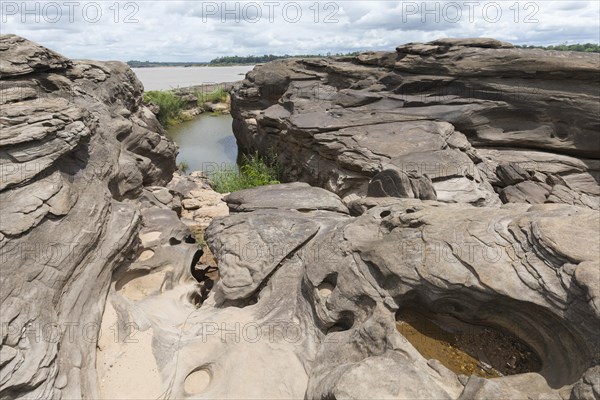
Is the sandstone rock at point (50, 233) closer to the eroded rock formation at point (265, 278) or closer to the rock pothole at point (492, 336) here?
the eroded rock formation at point (265, 278)

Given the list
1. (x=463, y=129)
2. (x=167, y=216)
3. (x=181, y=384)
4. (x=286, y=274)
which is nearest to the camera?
(x=181, y=384)

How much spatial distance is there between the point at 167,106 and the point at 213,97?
27.8 feet

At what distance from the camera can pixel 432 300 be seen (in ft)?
14.6

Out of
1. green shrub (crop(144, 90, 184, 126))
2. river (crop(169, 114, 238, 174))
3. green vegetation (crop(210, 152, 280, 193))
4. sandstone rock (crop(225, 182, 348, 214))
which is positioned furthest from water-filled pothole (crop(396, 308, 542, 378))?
green shrub (crop(144, 90, 184, 126))

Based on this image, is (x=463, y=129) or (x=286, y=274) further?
(x=463, y=129)

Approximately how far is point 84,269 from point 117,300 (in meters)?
0.65

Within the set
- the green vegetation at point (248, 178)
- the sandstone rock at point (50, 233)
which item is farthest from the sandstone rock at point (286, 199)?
the green vegetation at point (248, 178)

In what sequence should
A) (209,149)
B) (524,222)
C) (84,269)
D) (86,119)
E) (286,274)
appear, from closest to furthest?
(524,222) → (84,269) → (286,274) → (86,119) → (209,149)

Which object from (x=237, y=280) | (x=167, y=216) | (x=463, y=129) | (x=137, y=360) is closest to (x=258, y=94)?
(x=463, y=129)

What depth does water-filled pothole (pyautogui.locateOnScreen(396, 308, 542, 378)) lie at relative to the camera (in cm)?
405

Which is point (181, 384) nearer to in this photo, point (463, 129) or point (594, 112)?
point (463, 129)

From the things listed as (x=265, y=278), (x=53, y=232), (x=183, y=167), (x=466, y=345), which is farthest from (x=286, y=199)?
(x=183, y=167)

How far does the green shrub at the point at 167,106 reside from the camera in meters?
30.4

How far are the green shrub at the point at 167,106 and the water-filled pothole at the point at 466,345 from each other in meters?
28.9
